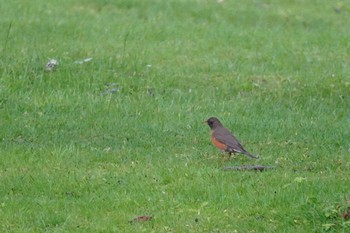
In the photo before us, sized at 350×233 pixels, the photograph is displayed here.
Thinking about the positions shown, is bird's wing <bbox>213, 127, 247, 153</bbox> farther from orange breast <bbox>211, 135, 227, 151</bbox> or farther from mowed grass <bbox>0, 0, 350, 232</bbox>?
mowed grass <bbox>0, 0, 350, 232</bbox>

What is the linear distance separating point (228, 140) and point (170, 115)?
2.44 metres

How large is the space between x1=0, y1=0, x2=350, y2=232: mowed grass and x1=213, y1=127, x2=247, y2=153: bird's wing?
0.82 feet

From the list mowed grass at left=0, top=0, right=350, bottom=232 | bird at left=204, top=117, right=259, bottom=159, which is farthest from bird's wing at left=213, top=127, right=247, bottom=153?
mowed grass at left=0, top=0, right=350, bottom=232

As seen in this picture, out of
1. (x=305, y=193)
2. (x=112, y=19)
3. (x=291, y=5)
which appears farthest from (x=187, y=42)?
(x=305, y=193)

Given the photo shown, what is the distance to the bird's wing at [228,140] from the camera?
1032 cm

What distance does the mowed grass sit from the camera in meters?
8.90

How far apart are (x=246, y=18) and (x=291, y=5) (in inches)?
91.8

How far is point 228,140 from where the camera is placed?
10.4 meters

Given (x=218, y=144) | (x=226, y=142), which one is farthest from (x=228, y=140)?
(x=218, y=144)

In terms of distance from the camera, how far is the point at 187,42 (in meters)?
17.2

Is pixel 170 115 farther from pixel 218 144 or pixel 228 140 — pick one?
pixel 228 140

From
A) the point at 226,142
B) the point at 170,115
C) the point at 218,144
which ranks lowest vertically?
the point at 170,115

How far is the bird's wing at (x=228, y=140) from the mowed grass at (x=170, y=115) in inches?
9.9

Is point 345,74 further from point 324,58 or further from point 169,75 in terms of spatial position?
point 169,75
